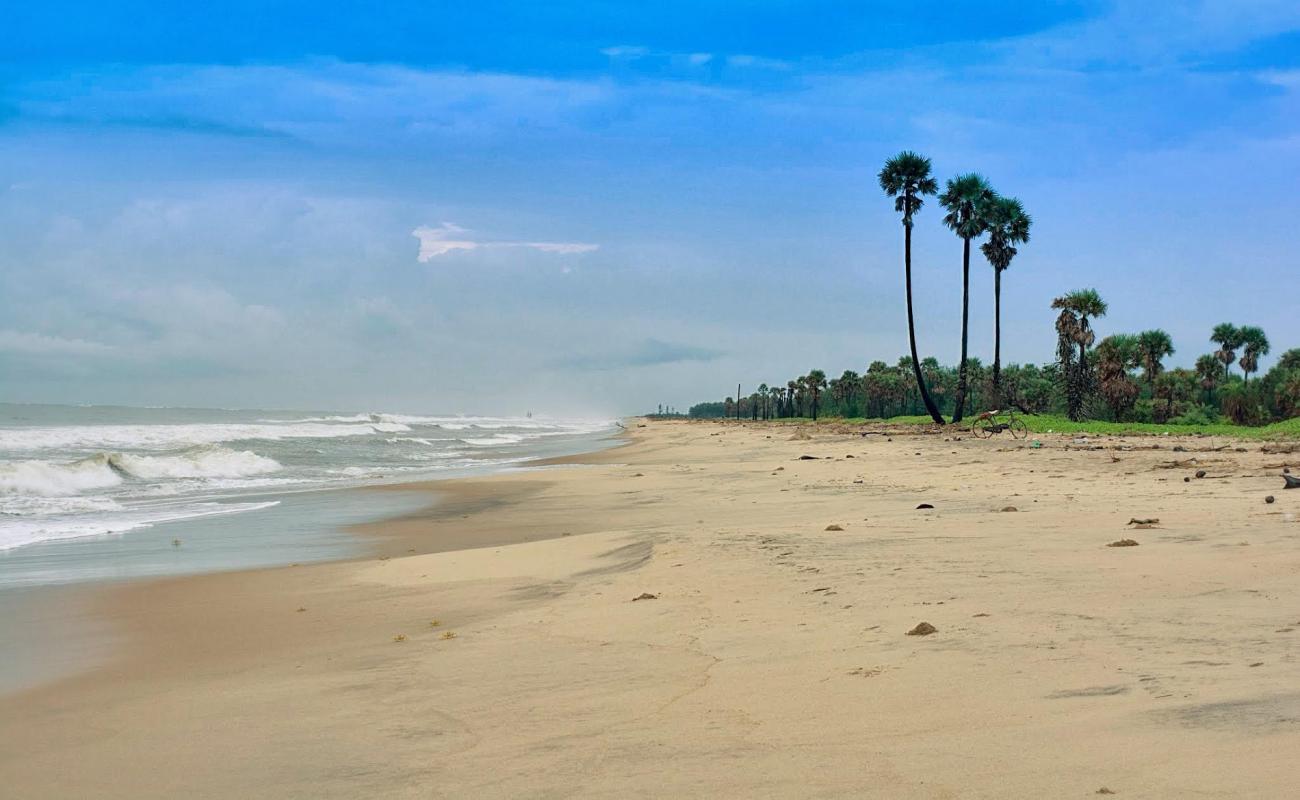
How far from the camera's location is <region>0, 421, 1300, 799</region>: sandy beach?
3684mm

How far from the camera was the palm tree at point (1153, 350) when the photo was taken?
65812 mm

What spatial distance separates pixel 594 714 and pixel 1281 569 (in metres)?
4.87

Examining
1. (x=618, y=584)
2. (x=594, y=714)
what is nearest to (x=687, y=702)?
(x=594, y=714)

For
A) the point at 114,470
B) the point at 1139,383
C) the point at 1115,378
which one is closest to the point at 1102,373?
the point at 1115,378

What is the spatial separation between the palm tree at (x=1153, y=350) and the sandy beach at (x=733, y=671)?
62.4 metres

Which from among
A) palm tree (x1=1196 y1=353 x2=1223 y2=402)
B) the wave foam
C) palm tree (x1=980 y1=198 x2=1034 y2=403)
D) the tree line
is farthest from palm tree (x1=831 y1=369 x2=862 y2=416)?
the wave foam

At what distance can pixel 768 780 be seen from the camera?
11.8 feet

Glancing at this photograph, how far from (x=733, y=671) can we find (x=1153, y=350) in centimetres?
7112

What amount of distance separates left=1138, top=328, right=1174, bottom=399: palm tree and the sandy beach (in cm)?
6241

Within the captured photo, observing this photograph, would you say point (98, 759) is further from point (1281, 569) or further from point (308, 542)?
point (308, 542)

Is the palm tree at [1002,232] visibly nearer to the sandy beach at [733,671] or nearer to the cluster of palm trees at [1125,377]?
the cluster of palm trees at [1125,377]

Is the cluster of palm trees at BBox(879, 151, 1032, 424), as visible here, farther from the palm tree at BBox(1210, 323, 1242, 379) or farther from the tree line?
the palm tree at BBox(1210, 323, 1242, 379)

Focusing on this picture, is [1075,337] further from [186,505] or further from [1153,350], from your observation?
[186,505]

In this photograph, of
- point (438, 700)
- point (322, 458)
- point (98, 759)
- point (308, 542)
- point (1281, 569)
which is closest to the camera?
point (98, 759)
